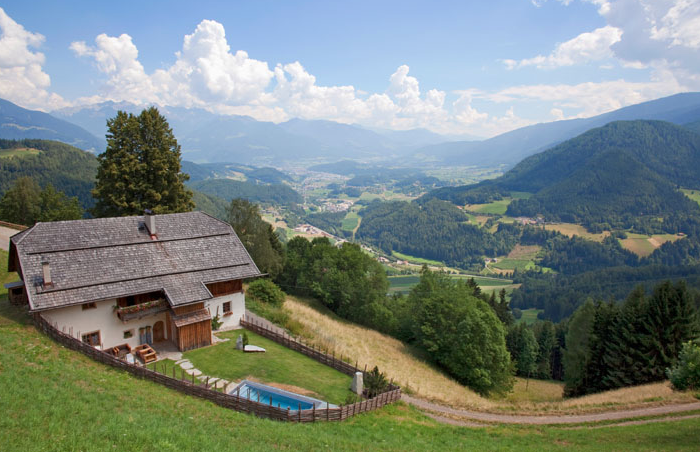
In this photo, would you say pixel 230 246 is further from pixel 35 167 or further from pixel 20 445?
pixel 35 167

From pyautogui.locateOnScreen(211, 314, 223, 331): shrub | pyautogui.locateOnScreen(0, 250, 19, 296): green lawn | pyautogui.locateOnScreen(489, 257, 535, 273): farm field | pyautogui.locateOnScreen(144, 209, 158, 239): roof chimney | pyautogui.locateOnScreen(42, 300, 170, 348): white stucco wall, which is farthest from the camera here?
pyautogui.locateOnScreen(489, 257, 535, 273): farm field

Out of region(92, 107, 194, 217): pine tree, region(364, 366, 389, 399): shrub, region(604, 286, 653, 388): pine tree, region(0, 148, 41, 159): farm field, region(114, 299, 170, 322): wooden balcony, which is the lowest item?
region(604, 286, 653, 388): pine tree

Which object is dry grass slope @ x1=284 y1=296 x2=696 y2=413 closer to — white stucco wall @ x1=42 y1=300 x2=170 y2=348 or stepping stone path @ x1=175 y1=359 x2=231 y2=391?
stepping stone path @ x1=175 y1=359 x2=231 y2=391

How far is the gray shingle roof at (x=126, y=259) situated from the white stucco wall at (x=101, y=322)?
970 millimetres

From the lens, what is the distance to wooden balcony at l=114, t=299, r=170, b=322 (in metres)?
23.0

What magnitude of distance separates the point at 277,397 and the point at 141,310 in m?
10.4

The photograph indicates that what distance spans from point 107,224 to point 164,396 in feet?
46.2

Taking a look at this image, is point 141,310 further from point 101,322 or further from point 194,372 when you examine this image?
point 194,372

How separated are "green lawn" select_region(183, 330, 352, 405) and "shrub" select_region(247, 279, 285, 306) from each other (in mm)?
11244

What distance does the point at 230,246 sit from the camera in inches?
1156

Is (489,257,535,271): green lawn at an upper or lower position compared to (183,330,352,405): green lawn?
lower

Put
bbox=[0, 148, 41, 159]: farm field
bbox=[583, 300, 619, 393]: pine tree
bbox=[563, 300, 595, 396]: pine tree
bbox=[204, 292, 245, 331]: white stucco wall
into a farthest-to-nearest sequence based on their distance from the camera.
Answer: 1. bbox=[0, 148, 41, 159]: farm field
2. bbox=[563, 300, 595, 396]: pine tree
3. bbox=[583, 300, 619, 393]: pine tree
4. bbox=[204, 292, 245, 331]: white stucco wall

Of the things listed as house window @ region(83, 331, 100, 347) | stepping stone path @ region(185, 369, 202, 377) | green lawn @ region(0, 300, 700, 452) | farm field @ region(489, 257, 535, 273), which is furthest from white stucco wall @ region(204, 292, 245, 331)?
farm field @ region(489, 257, 535, 273)

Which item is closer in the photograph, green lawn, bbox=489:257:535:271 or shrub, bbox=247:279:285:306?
shrub, bbox=247:279:285:306
